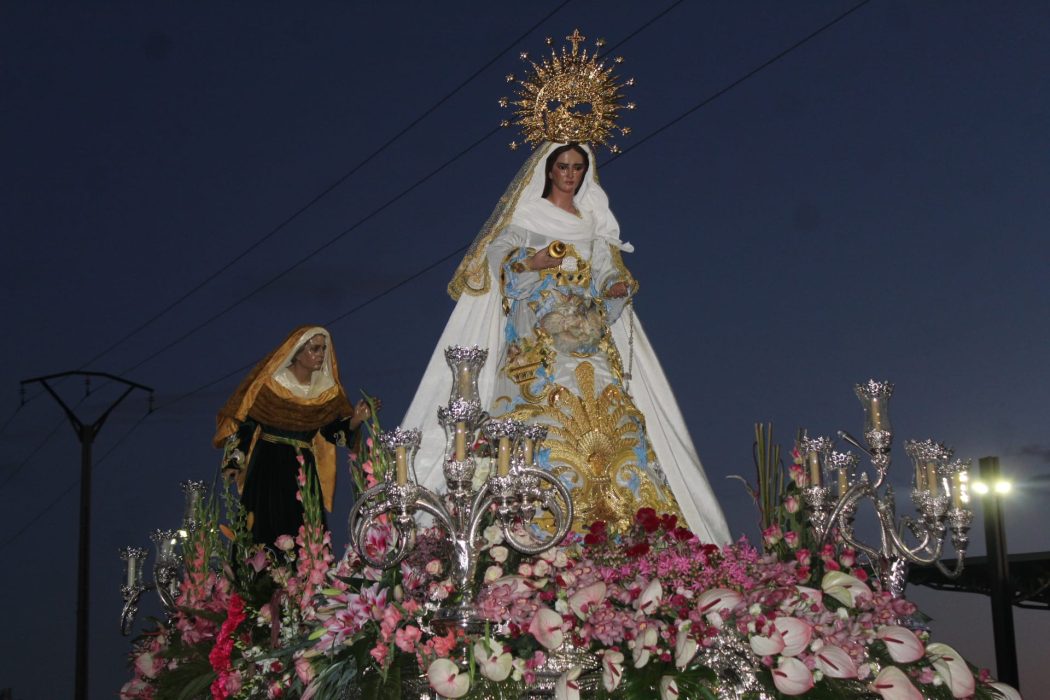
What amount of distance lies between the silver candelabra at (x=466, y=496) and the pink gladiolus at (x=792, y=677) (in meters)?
0.97

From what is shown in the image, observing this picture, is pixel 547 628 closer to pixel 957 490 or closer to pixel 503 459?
pixel 503 459

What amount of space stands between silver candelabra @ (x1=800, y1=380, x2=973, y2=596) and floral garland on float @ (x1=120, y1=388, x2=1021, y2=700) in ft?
2.06

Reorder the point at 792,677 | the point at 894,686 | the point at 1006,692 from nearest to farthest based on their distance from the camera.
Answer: the point at 792,677 < the point at 894,686 < the point at 1006,692

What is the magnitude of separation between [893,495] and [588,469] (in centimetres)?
170

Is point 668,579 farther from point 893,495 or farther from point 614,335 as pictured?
point 614,335

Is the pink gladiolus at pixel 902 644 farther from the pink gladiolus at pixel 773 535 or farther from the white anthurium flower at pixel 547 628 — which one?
the white anthurium flower at pixel 547 628

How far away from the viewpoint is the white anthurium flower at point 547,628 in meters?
4.81

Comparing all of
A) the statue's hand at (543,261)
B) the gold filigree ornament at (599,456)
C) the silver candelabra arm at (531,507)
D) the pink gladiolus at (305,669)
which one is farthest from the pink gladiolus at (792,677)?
the statue's hand at (543,261)

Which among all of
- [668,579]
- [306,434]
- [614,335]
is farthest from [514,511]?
[306,434]

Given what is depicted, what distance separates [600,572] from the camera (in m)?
5.12

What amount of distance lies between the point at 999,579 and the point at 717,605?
20.6ft

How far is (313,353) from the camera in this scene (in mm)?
9281

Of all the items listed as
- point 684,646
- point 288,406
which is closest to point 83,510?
point 288,406

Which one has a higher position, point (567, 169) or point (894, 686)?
point (567, 169)
